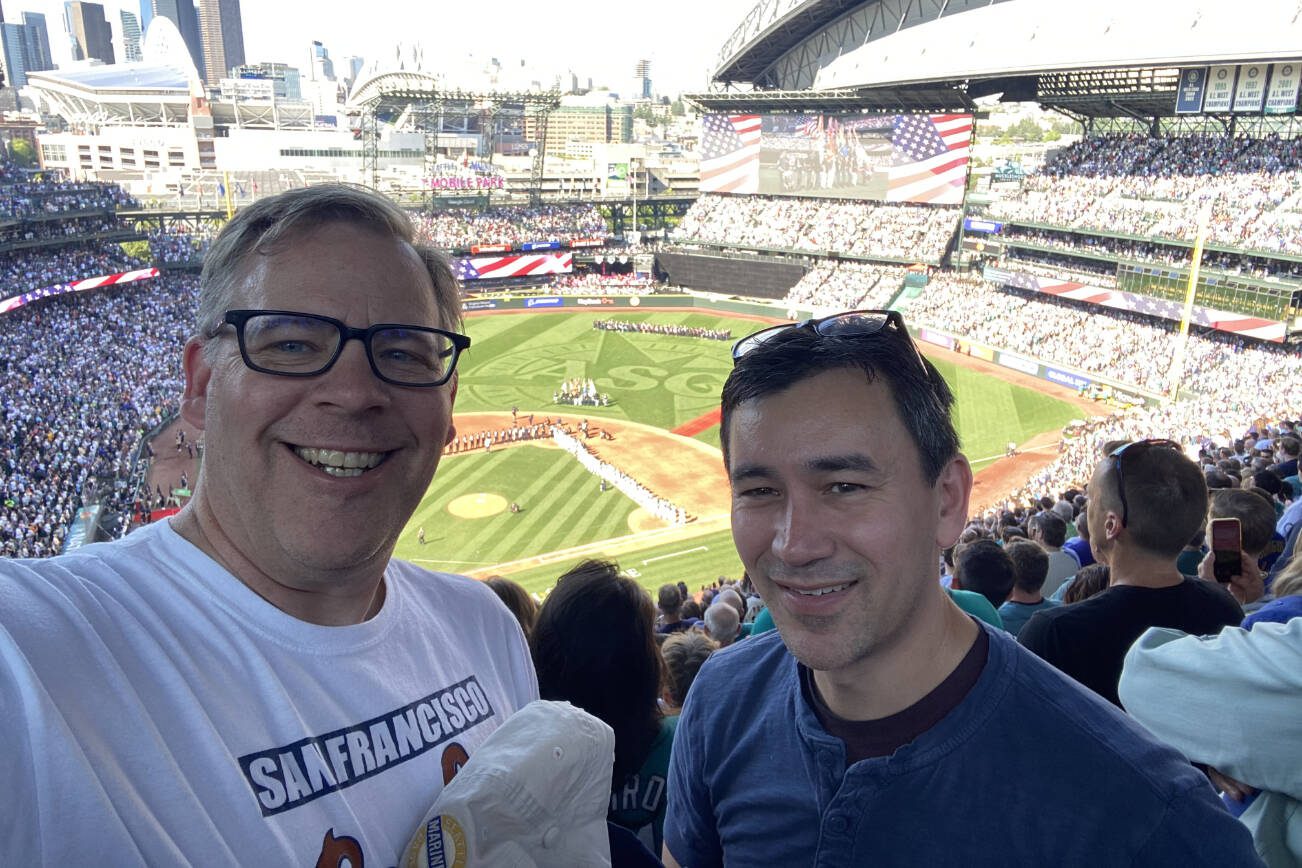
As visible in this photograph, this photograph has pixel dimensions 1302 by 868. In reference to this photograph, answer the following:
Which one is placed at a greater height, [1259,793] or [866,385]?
[866,385]

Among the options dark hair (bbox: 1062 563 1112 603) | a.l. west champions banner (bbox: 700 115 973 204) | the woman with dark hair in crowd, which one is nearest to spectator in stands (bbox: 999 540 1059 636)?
dark hair (bbox: 1062 563 1112 603)

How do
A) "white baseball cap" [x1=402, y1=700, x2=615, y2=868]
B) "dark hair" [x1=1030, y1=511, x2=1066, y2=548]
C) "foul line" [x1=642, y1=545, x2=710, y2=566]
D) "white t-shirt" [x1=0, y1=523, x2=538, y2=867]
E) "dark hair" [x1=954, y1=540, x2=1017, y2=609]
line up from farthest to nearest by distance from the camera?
"foul line" [x1=642, y1=545, x2=710, y2=566], "dark hair" [x1=1030, y1=511, x2=1066, y2=548], "dark hair" [x1=954, y1=540, x2=1017, y2=609], "white baseball cap" [x1=402, y1=700, x2=615, y2=868], "white t-shirt" [x1=0, y1=523, x2=538, y2=867]

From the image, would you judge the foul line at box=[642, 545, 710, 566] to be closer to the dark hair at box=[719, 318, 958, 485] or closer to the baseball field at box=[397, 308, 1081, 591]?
the baseball field at box=[397, 308, 1081, 591]

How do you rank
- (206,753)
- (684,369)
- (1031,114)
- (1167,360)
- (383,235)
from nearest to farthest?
(206,753), (383,235), (1167,360), (684,369), (1031,114)

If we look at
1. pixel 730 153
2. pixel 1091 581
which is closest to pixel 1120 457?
pixel 1091 581

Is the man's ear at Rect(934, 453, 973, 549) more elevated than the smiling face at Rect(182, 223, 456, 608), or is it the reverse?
the smiling face at Rect(182, 223, 456, 608)

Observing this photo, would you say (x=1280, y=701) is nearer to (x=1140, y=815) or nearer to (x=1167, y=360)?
(x=1140, y=815)

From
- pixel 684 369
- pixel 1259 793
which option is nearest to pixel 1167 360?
pixel 684 369
